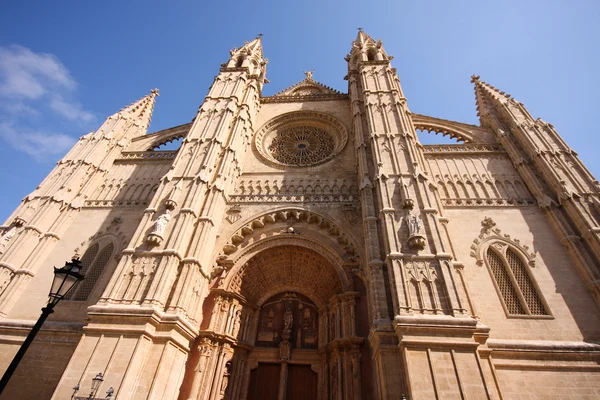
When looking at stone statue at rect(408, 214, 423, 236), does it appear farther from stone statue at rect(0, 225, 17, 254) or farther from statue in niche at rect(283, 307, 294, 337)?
stone statue at rect(0, 225, 17, 254)

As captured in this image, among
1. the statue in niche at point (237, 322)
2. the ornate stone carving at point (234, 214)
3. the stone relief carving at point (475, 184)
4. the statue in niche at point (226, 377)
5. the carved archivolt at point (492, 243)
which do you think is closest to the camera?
the statue in niche at point (226, 377)

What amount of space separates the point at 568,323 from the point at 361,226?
749cm

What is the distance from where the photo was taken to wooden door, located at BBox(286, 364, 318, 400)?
1254 cm

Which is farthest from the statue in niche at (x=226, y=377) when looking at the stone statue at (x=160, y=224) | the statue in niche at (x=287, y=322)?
the stone statue at (x=160, y=224)

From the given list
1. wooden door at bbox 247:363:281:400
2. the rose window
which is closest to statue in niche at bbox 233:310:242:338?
wooden door at bbox 247:363:281:400

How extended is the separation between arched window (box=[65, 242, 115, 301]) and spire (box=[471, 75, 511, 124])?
69.5 feet

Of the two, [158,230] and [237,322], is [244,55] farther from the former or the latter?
[237,322]

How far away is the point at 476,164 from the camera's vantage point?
1614 centimetres

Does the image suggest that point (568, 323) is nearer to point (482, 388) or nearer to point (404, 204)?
point (482, 388)

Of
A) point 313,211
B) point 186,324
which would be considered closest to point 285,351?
point 186,324

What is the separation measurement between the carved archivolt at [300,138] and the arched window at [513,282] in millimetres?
9104

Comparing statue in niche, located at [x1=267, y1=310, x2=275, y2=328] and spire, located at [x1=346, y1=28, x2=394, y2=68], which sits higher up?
spire, located at [x1=346, y1=28, x2=394, y2=68]

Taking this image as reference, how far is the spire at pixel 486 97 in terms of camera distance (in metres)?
18.9

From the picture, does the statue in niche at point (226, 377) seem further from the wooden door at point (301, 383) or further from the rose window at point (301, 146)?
the rose window at point (301, 146)
